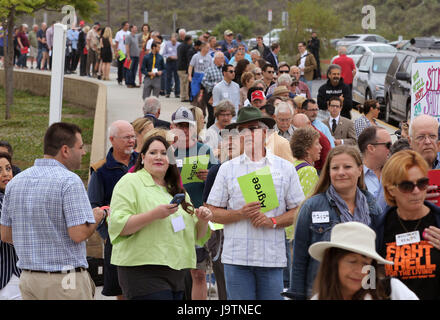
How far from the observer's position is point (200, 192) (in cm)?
830

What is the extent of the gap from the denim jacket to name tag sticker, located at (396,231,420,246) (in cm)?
24

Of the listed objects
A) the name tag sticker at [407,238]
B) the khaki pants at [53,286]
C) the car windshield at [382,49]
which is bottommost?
the khaki pants at [53,286]

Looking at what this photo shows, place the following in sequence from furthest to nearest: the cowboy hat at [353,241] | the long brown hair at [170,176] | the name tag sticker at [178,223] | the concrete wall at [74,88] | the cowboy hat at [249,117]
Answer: the concrete wall at [74,88], the cowboy hat at [249,117], the long brown hair at [170,176], the name tag sticker at [178,223], the cowboy hat at [353,241]

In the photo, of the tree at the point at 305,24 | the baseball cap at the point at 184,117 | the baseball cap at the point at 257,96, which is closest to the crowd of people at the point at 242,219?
the baseball cap at the point at 184,117

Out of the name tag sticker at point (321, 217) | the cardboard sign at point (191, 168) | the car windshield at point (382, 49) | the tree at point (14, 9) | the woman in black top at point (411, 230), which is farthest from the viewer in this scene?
the car windshield at point (382, 49)

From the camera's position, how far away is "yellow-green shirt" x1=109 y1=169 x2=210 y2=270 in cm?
595

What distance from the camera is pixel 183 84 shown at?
966 inches

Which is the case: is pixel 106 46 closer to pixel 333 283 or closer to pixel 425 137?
pixel 425 137

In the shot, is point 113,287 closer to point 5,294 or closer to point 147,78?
point 5,294

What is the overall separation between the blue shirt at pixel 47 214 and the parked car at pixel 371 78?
1875 cm

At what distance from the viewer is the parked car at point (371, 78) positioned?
2383 cm

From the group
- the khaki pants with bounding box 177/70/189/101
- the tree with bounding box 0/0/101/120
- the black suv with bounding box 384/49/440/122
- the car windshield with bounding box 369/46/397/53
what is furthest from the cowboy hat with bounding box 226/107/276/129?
the car windshield with bounding box 369/46/397/53

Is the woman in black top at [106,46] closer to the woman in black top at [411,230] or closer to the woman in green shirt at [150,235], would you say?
the woman in green shirt at [150,235]

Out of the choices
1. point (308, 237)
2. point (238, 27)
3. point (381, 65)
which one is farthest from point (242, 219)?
point (238, 27)
